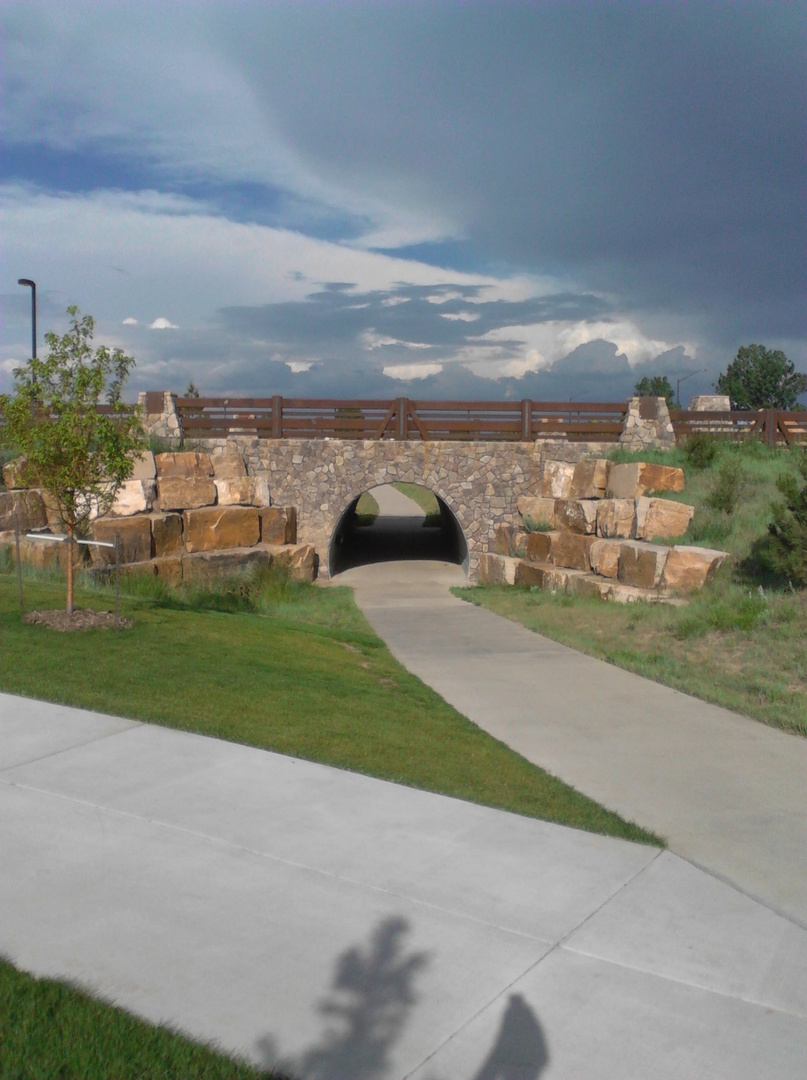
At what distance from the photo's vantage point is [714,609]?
13.4 m

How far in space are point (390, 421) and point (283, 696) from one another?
14.6 m

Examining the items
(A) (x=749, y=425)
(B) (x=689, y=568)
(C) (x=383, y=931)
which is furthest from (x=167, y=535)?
(C) (x=383, y=931)

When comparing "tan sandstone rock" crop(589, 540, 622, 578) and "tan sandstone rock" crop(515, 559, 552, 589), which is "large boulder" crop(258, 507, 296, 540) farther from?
"tan sandstone rock" crop(589, 540, 622, 578)

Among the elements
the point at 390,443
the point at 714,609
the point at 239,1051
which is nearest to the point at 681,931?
the point at 239,1051

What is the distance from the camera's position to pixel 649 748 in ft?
25.7

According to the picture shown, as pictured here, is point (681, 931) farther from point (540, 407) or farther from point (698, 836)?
point (540, 407)

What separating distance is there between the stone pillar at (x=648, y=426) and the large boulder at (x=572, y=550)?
3.96m

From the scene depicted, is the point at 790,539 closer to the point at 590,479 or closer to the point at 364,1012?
the point at 590,479

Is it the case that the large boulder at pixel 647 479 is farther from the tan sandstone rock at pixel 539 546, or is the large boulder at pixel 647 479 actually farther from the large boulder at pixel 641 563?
the large boulder at pixel 641 563

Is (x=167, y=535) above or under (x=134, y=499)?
under

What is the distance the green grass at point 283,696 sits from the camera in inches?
256

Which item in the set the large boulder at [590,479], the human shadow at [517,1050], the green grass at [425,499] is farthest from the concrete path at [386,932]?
the green grass at [425,499]

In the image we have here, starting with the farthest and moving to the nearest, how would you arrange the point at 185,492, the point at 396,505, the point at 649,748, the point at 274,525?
the point at 396,505
the point at 274,525
the point at 185,492
the point at 649,748

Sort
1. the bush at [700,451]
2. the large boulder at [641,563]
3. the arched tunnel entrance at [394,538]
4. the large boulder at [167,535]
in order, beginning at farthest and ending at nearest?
the arched tunnel entrance at [394,538] → the bush at [700,451] → the large boulder at [167,535] → the large boulder at [641,563]
